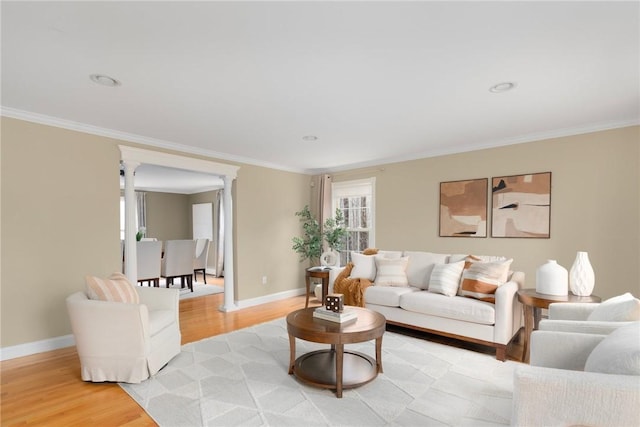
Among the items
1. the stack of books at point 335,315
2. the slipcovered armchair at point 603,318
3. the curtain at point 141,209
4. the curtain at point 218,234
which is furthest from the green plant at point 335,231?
the curtain at point 141,209

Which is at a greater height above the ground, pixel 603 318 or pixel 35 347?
pixel 603 318

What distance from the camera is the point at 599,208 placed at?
3639 millimetres

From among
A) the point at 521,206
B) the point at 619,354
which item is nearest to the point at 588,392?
the point at 619,354

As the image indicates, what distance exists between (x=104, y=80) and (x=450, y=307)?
3.70 metres

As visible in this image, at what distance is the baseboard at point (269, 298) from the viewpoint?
5.15m

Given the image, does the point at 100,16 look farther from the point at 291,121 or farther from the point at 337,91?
the point at 291,121

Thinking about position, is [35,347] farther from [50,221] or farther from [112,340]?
[112,340]

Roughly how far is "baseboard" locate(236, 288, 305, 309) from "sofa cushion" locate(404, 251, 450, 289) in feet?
8.08

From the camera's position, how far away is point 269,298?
219 inches

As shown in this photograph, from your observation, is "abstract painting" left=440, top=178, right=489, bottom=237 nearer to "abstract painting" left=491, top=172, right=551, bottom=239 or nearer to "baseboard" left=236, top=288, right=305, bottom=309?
"abstract painting" left=491, top=172, right=551, bottom=239

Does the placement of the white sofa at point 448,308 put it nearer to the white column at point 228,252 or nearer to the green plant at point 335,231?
the green plant at point 335,231

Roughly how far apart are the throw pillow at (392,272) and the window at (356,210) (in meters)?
1.39

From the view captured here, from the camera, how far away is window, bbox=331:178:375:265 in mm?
5766

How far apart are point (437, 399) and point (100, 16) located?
10.5 ft
